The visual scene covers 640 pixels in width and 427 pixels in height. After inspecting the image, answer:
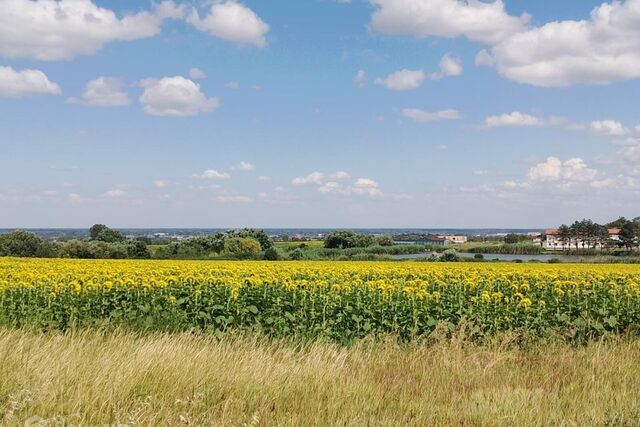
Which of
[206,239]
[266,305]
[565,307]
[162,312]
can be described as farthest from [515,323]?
[206,239]

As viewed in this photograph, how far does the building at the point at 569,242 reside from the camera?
74.8 m

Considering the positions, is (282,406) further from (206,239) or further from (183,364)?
(206,239)

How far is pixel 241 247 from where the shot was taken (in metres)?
51.9

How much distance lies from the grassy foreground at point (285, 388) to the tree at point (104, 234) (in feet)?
188

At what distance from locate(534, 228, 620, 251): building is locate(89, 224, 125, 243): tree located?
4977 cm

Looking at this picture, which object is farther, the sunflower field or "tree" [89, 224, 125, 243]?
"tree" [89, 224, 125, 243]

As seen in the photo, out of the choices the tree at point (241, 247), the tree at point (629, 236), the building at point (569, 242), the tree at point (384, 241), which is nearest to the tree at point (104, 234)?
the tree at point (241, 247)

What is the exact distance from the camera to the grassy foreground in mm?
5008

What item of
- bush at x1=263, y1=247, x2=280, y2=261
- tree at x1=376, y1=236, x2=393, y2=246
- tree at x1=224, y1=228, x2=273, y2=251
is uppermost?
tree at x1=224, y1=228, x2=273, y2=251

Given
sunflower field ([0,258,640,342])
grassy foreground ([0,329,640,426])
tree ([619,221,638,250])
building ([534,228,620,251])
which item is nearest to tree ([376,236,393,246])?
building ([534,228,620,251])

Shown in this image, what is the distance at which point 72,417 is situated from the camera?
4.63 meters

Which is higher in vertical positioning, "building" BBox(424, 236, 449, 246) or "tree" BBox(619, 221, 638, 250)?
"tree" BBox(619, 221, 638, 250)

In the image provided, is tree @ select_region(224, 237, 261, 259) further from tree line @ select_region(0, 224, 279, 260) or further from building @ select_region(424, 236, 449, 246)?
building @ select_region(424, 236, 449, 246)

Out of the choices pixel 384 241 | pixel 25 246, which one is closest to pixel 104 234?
pixel 25 246
